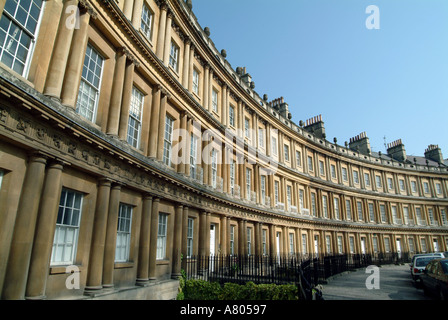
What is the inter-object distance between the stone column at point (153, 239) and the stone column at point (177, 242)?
4.62ft

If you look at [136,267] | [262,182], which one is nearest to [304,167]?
[262,182]

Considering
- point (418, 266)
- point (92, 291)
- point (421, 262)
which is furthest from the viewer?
point (421, 262)

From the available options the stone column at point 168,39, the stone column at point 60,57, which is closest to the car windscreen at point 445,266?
the stone column at point 60,57

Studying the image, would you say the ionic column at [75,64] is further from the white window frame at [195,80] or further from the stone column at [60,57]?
the white window frame at [195,80]

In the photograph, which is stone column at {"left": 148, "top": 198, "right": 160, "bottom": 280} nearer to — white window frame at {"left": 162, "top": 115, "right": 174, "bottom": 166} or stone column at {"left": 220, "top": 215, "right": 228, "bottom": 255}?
white window frame at {"left": 162, "top": 115, "right": 174, "bottom": 166}

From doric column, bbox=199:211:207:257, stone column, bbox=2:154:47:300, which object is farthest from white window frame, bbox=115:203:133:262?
doric column, bbox=199:211:207:257

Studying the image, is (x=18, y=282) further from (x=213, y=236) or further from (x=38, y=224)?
(x=213, y=236)

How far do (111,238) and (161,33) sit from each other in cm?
902

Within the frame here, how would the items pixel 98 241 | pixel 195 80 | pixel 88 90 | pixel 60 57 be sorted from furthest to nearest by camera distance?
pixel 195 80, pixel 88 90, pixel 98 241, pixel 60 57

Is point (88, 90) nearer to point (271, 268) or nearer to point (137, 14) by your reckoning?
point (137, 14)

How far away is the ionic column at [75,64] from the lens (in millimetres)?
7268

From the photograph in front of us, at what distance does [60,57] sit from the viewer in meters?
7.04

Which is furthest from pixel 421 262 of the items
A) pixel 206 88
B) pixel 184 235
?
pixel 206 88
